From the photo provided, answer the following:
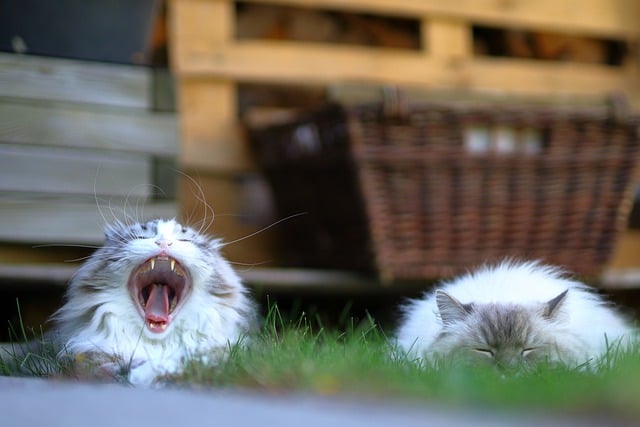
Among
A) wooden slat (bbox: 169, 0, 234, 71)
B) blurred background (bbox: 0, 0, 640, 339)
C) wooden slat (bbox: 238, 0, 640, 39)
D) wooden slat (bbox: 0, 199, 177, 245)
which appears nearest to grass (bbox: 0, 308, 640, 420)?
blurred background (bbox: 0, 0, 640, 339)

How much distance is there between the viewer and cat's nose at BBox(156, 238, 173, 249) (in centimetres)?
266

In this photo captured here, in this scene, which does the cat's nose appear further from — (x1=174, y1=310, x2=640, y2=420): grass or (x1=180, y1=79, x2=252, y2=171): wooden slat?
(x1=180, y1=79, x2=252, y2=171): wooden slat

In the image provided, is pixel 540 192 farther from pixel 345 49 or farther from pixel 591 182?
pixel 345 49

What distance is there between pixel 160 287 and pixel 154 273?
56mm

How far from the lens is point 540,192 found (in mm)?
4328

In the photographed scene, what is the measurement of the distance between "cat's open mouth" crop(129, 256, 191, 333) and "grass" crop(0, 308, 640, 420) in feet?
0.83

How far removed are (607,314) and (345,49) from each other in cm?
251

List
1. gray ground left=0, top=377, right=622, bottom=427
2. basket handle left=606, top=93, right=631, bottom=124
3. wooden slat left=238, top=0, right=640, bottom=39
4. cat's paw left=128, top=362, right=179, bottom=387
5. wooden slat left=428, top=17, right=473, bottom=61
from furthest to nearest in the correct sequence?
wooden slat left=428, top=17, right=473, bottom=61 < wooden slat left=238, top=0, right=640, bottom=39 < basket handle left=606, top=93, right=631, bottom=124 < cat's paw left=128, top=362, right=179, bottom=387 < gray ground left=0, top=377, right=622, bottom=427

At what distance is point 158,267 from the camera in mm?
2695

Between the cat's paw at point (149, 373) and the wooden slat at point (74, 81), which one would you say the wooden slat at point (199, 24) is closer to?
the wooden slat at point (74, 81)

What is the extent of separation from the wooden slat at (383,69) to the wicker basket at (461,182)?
0.59m

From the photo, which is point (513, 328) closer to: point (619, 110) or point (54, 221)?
point (619, 110)

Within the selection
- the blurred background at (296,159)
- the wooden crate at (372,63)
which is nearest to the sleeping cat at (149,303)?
the blurred background at (296,159)

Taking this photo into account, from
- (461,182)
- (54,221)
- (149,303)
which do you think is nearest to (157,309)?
(149,303)
